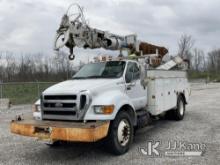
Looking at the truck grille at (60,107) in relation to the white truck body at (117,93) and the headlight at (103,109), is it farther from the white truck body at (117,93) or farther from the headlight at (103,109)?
the headlight at (103,109)

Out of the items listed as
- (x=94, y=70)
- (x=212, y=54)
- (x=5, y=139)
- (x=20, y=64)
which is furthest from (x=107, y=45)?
(x=212, y=54)

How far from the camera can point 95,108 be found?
6.85m

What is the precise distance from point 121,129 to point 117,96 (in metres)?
0.71

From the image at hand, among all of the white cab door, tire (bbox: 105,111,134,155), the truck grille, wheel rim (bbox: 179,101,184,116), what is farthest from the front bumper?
wheel rim (bbox: 179,101,184,116)

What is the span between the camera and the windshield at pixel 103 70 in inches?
322

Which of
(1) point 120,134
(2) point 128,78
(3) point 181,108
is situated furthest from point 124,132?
(3) point 181,108

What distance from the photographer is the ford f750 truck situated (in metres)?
6.58

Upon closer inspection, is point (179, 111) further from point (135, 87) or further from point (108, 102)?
point (108, 102)

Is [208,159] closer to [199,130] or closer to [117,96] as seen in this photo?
[117,96]

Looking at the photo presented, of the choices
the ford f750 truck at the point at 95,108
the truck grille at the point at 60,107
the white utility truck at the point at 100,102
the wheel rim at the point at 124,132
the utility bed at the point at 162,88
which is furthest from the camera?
the utility bed at the point at 162,88

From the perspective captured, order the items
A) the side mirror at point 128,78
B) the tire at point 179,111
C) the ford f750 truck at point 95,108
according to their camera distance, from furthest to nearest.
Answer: the tire at point 179,111
the side mirror at point 128,78
the ford f750 truck at point 95,108

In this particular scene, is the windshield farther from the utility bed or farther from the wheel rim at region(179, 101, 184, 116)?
the wheel rim at region(179, 101, 184, 116)

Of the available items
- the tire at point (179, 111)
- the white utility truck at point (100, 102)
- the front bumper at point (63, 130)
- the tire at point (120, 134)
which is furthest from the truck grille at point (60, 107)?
the tire at point (179, 111)

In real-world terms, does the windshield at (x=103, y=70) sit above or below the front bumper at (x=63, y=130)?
above
